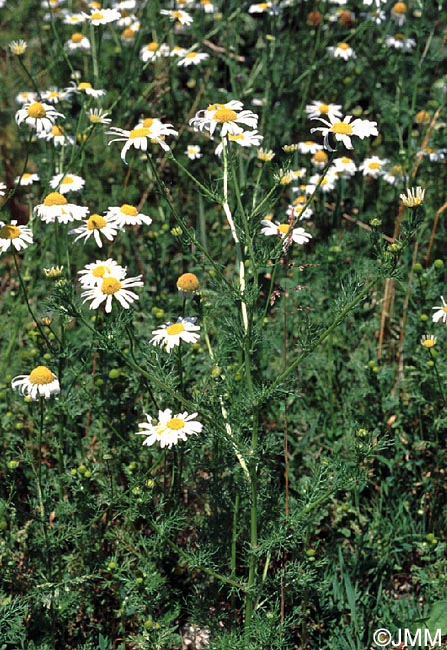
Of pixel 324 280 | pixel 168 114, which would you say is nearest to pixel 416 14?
pixel 168 114

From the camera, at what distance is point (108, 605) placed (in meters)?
2.62

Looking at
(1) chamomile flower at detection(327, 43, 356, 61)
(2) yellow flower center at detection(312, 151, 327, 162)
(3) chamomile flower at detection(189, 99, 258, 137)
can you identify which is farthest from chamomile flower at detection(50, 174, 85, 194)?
(1) chamomile flower at detection(327, 43, 356, 61)

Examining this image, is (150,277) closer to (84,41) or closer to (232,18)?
(84,41)

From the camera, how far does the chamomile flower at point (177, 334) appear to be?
2.31 m

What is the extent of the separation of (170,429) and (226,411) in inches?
8.0

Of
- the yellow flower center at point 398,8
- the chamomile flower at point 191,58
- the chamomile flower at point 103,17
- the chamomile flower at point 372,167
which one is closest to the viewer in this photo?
the chamomile flower at point 103,17

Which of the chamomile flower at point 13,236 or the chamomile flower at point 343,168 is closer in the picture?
the chamomile flower at point 13,236

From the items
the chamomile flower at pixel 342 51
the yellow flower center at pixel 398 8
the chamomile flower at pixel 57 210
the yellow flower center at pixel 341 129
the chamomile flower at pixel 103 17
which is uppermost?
the yellow flower center at pixel 398 8

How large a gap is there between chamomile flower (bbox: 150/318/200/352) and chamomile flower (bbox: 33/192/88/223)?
55cm

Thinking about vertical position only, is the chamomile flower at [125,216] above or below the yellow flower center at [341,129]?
above

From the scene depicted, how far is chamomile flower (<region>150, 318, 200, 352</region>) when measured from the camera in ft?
7.57

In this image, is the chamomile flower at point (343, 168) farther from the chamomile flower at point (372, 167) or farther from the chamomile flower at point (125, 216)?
the chamomile flower at point (125, 216)

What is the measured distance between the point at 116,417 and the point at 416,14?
3.31 meters

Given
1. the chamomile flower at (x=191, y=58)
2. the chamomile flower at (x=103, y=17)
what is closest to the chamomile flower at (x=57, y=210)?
the chamomile flower at (x=103, y=17)
